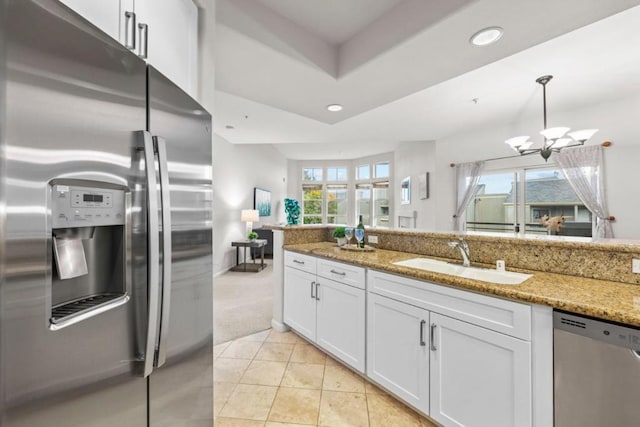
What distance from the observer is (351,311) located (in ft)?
6.82

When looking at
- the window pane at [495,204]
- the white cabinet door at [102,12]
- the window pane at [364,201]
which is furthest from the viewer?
the window pane at [364,201]

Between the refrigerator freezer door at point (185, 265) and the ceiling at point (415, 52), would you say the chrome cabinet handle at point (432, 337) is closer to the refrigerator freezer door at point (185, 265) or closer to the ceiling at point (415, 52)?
the refrigerator freezer door at point (185, 265)

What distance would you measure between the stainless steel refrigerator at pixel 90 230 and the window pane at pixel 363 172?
793 cm

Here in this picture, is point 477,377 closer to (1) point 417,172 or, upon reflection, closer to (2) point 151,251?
(2) point 151,251

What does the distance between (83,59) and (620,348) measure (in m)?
1.87

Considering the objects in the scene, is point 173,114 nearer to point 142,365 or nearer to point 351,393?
point 142,365

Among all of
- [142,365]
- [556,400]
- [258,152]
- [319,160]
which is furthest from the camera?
[319,160]

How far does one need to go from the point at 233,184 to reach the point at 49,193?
5.49 m

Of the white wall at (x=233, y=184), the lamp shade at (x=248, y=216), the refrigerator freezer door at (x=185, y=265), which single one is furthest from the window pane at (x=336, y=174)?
the refrigerator freezer door at (x=185, y=265)

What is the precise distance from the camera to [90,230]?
738 millimetres

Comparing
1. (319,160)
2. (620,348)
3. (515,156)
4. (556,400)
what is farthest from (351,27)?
(319,160)

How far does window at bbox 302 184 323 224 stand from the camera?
369 inches

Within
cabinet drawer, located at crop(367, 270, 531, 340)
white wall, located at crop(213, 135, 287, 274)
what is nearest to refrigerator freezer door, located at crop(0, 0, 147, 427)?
cabinet drawer, located at crop(367, 270, 531, 340)

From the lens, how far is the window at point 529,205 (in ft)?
13.9
